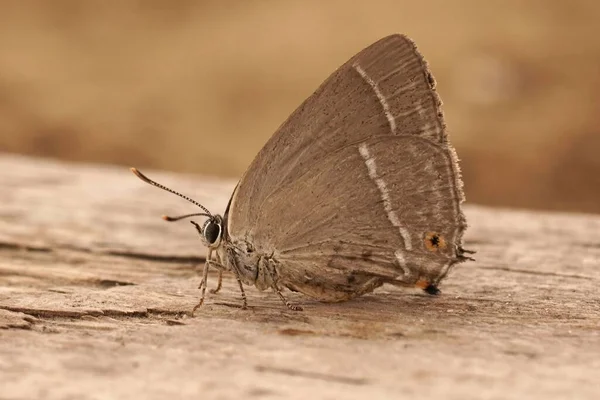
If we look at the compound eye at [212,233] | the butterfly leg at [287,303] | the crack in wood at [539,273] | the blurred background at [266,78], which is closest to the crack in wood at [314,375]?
the butterfly leg at [287,303]

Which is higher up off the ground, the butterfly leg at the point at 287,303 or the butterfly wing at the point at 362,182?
the butterfly wing at the point at 362,182

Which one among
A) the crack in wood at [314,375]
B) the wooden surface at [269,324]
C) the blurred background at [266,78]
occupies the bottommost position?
the crack in wood at [314,375]

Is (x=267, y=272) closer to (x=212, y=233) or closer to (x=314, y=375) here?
(x=212, y=233)

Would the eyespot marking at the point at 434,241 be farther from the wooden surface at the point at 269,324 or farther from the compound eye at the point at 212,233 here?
the compound eye at the point at 212,233

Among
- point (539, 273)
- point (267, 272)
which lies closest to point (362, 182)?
point (267, 272)

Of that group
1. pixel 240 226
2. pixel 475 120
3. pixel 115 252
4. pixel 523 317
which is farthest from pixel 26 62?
pixel 523 317

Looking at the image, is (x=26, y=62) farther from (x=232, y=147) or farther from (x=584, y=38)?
(x=584, y=38)
